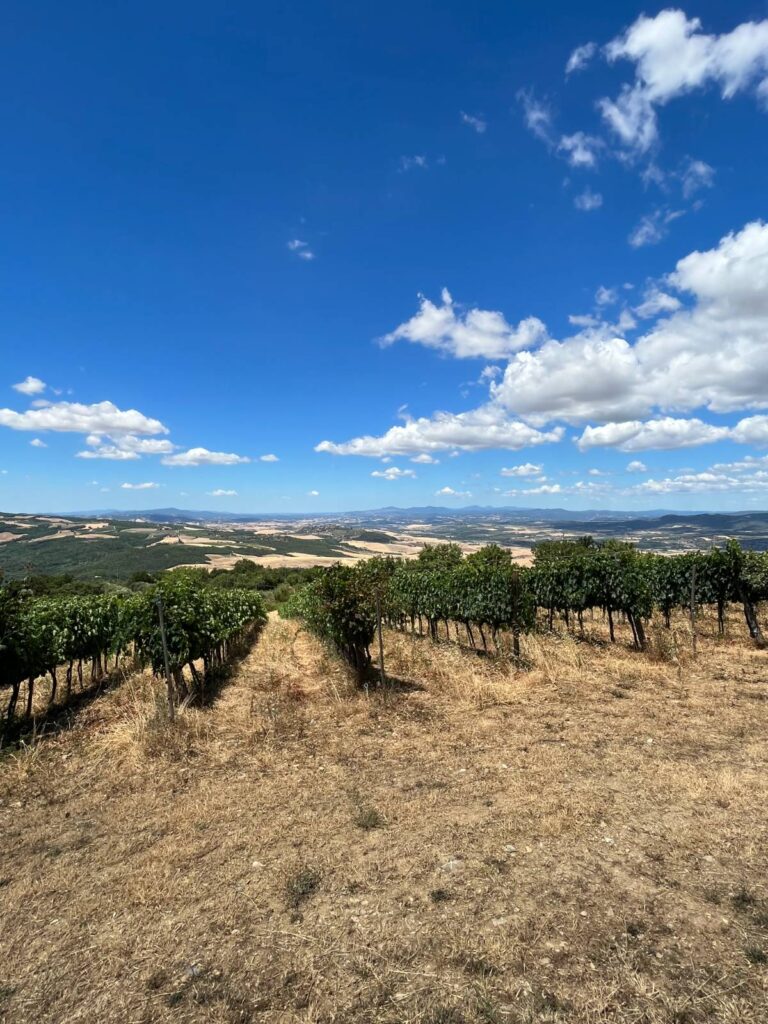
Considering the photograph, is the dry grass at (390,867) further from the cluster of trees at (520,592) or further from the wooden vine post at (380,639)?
the cluster of trees at (520,592)

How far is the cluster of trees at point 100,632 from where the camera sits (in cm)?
955

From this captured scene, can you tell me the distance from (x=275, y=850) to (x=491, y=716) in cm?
588

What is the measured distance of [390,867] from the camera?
17.6ft

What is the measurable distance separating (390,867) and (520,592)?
11.8 m

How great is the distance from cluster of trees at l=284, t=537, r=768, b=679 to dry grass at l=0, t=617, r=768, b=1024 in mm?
3193

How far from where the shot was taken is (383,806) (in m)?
6.70

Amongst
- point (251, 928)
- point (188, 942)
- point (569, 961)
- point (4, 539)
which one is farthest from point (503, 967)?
point (4, 539)

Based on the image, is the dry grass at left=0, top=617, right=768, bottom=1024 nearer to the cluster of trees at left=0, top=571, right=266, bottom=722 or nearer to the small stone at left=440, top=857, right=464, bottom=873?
the small stone at left=440, top=857, right=464, bottom=873

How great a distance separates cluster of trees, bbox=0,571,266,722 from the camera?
955 cm

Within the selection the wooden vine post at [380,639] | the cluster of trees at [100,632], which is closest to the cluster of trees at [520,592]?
the wooden vine post at [380,639]

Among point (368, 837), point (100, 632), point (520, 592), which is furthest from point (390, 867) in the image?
point (520, 592)

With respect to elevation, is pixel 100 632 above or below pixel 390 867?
above

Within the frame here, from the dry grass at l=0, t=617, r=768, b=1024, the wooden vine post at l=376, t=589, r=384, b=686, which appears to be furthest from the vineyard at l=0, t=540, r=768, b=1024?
the wooden vine post at l=376, t=589, r=384, b=686

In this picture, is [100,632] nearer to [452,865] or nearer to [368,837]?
[368,837]
